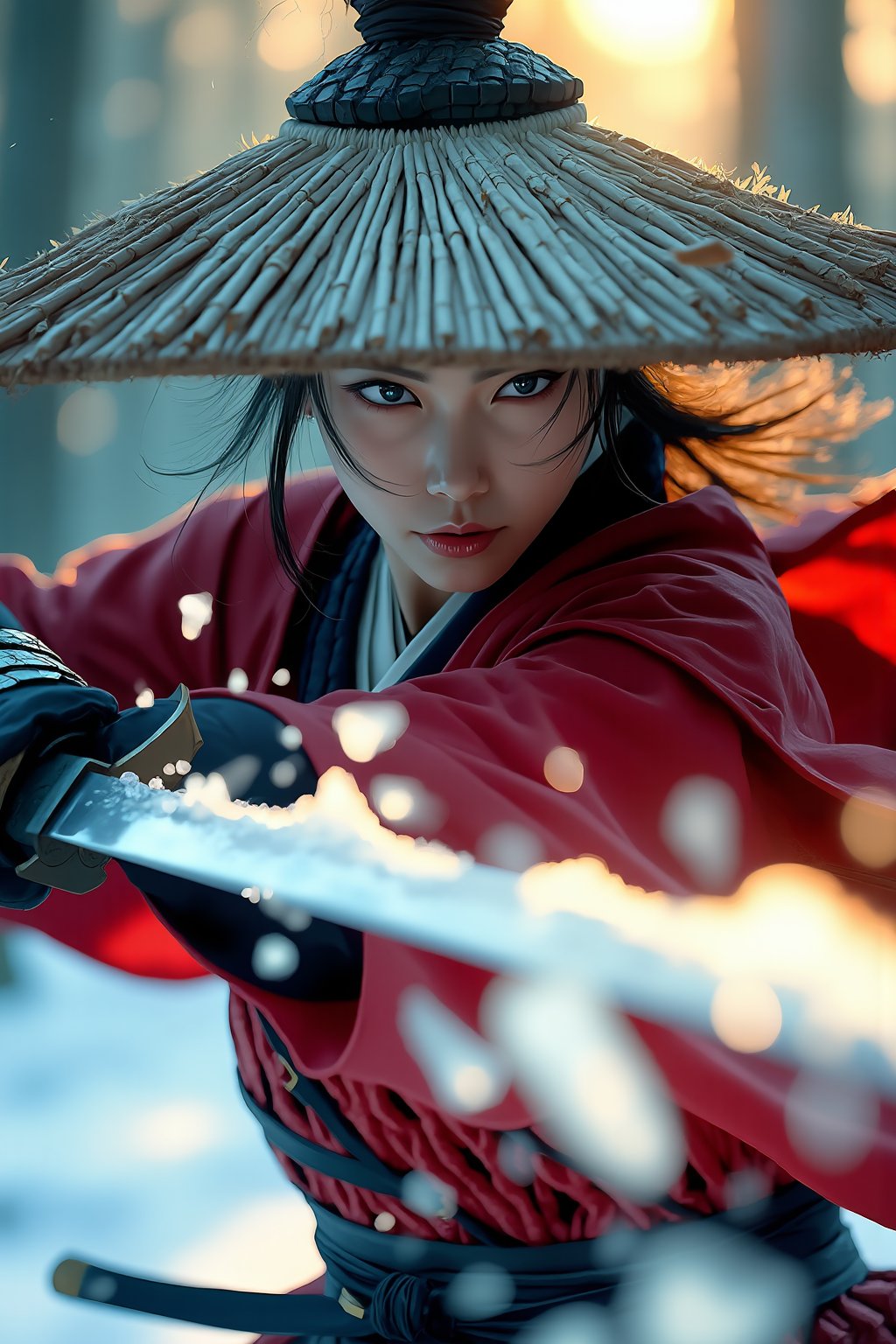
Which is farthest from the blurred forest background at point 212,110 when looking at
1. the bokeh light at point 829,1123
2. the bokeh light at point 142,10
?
the bokeh light at point 829,1123

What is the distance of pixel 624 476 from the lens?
1.87ft

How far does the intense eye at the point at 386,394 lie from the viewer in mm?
512

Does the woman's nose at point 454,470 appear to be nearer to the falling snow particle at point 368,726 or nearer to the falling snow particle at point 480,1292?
the falling snow particle at point 368,726

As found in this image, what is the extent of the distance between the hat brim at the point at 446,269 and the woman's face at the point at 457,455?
71mm

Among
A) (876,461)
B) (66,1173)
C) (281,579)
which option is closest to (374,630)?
(281,579)

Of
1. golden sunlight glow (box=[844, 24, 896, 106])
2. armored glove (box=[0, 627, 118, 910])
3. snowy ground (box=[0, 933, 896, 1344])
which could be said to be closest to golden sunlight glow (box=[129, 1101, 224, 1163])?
snowy ground (box=[0, 933, 896, 1344])

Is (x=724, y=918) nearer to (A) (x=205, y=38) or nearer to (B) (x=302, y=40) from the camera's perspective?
(B) (x=302, y=40)

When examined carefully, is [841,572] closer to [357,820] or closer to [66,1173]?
[357,820]

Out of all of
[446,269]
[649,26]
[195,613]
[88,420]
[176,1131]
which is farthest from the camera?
Result: [88,420]

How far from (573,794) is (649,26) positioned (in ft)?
3.34

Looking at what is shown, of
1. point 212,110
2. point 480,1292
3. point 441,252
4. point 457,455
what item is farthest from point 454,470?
point 212,110

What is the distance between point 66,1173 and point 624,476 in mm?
756

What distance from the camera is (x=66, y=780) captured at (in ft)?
1.37

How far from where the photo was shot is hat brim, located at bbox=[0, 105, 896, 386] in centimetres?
37
